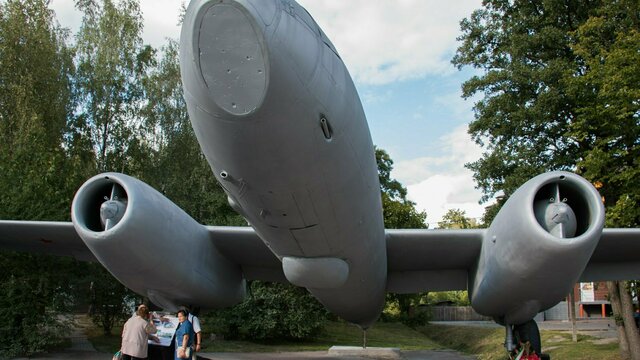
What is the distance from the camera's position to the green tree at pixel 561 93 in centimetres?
1147

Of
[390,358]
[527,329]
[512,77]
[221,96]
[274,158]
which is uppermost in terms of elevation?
[512,77]

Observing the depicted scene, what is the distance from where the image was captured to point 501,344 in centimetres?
1653

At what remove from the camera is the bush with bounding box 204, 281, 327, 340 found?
57.5ft

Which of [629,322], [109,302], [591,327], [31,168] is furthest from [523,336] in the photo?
[591,327]

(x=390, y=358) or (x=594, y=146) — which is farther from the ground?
(x=594, y=146)

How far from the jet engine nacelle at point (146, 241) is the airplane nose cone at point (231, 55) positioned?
3.04 metres

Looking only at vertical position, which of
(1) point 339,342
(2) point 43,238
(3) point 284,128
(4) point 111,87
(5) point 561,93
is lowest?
(1) point 339,342

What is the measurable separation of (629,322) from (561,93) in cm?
580

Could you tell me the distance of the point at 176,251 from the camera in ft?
20.5

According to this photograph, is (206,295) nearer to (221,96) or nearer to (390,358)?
(221,96)

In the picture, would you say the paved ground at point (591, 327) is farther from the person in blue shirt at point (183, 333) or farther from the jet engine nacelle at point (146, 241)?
the jet engine nacelle at point (146, 241)

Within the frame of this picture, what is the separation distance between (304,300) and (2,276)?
9107mm

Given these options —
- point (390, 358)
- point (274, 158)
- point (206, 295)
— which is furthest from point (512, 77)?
point (274, 158)

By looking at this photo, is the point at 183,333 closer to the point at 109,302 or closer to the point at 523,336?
the point at 523,336
